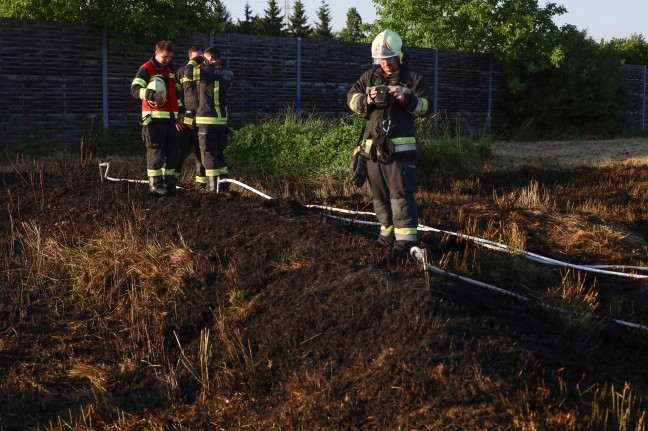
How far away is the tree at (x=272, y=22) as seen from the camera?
5038cm

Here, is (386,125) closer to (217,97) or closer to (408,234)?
(408,234)

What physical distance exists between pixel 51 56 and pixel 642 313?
1203 centimetres

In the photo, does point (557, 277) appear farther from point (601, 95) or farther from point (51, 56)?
point (601, 95)

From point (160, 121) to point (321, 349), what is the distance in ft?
16.2

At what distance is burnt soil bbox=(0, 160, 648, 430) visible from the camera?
4.08 m

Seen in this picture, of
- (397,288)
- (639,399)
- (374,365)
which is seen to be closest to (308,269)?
(397,288)

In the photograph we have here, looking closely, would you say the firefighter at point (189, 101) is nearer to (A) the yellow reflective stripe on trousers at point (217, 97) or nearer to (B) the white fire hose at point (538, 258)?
(A) the yellow reflective stripe on trousers at point (217, 97)

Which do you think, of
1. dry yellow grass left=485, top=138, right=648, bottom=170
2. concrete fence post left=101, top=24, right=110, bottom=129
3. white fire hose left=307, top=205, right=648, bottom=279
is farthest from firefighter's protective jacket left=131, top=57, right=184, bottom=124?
concrete fence post left=101, top=24, right=110, bottom=129

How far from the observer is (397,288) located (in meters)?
5.10

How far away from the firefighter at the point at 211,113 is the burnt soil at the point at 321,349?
208 cm

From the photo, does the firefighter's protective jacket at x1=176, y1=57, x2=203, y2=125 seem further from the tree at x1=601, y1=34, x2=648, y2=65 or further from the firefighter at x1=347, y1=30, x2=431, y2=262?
the tree at x1=601, y1=34, x2=648, y2=65

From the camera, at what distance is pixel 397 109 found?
21.6 ft

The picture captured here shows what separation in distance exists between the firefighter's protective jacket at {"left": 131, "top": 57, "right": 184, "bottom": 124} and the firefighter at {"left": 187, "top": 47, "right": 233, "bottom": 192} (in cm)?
39

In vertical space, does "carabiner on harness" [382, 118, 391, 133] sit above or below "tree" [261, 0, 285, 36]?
below
